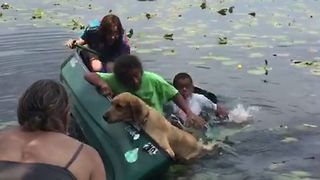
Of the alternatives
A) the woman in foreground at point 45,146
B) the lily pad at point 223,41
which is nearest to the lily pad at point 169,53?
the lily pad at point 223,41

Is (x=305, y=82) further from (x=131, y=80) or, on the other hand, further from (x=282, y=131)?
(x=131, y=80)

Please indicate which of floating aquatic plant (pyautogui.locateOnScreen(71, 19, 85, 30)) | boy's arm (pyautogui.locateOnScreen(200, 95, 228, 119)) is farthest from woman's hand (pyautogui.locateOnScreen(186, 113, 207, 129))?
floating aquatic plant (pyautogui.locateOnScreen(71, 19, 85, 30))

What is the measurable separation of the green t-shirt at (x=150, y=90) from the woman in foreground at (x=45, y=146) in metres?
3.73

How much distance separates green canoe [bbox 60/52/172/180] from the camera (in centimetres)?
633

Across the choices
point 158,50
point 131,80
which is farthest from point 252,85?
point 131,80

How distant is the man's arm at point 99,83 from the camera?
7.07 meters

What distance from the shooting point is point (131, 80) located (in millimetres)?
7062

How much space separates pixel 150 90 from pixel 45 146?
4045 millimetres

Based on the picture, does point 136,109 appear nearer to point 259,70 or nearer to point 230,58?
point 259,70

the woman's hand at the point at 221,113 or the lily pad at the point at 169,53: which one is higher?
the lily pad at the point at 169,53

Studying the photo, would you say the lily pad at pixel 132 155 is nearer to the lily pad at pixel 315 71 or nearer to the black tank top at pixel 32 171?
the black tank top at pixel 32 171

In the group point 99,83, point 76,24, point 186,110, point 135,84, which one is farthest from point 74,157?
point 76,24

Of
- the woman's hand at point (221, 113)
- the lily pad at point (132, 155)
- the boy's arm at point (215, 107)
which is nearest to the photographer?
the lily pad at point (132, 155)

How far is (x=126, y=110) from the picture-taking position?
6488 millimetres
